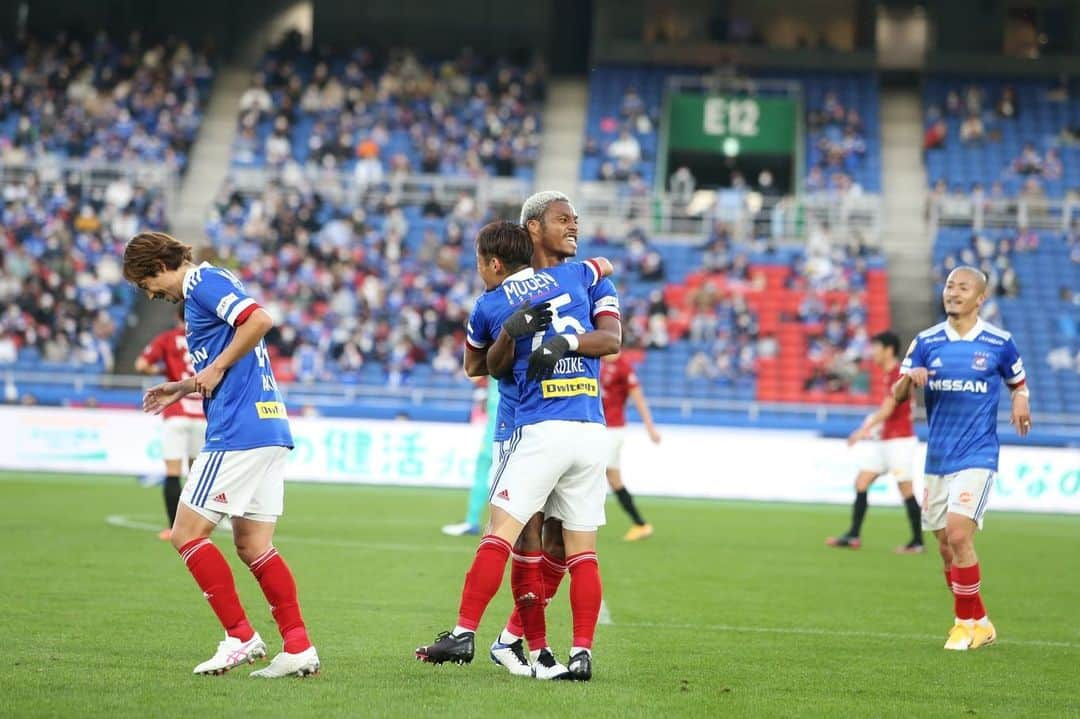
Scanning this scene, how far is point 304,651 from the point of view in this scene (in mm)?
7496

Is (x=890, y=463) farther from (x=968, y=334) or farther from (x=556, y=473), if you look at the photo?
(x=556, y=473)

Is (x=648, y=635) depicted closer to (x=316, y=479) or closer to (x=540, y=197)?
(x=540, y=197)

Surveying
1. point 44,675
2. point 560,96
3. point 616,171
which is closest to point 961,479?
point 44,675

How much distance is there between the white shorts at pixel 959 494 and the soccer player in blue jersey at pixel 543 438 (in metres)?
3.24

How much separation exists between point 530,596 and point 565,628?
2123mm

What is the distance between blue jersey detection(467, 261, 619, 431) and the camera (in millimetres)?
7617

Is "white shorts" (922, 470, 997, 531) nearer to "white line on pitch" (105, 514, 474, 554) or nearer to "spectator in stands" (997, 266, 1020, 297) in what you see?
"white line on pitch" (105, 514, 474, 554)

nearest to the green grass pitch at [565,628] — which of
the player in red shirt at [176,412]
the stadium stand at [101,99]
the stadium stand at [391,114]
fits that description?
the player in red shirt at [176,412]

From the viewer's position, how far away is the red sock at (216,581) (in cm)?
759

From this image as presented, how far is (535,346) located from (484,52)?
1654 inches

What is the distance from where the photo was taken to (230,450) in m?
7.52

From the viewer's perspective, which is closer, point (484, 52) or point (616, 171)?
point (616, 171)

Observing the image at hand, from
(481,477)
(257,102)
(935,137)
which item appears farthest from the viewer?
(257,102)

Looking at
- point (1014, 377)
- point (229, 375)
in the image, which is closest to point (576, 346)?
point (229, 375)
